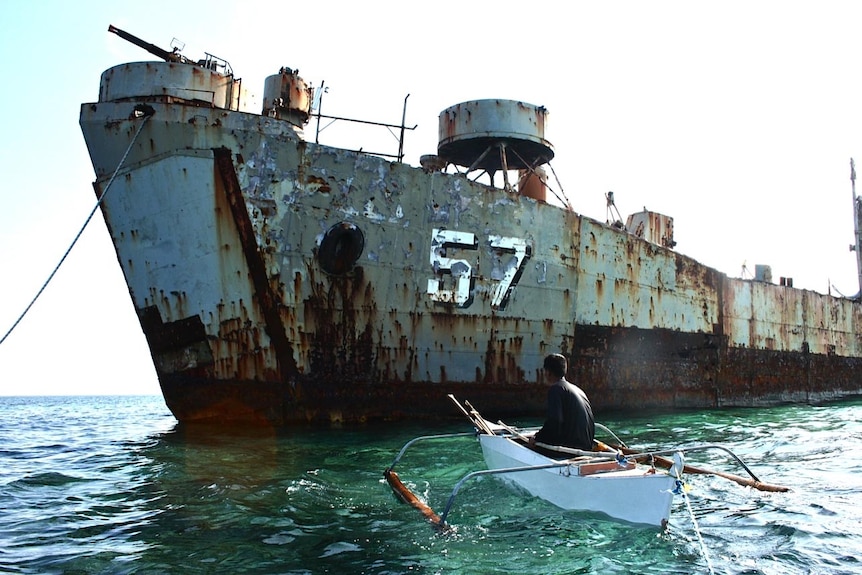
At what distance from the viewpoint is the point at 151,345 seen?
1062 centimetres

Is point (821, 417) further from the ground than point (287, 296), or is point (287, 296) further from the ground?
point (287, 296)

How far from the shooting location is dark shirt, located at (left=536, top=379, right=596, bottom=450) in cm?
590

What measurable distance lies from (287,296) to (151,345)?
2.78 metres

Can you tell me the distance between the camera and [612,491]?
196 inches

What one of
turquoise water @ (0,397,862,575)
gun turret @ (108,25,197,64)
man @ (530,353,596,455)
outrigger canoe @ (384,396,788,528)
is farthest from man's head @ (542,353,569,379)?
gun turret @ (108,25,197,64)

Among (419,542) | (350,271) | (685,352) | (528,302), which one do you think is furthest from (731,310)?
(419,542)

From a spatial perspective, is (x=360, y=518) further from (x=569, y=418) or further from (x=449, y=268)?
(x=449, y=268)

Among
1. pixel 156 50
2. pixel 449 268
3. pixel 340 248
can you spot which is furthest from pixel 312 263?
pixel 156 50

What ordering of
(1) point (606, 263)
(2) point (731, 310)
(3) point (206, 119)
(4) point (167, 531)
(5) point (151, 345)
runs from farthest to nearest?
(2) point (731, 310) → (1) point (606, 263) → (5) point (151, 345) → (3) point (206, 119) → (4) point (167, 531)

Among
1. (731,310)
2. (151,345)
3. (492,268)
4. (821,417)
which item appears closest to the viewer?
Result: (151,345)

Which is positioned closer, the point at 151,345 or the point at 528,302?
the point at 151,345

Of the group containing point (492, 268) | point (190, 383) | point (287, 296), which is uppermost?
point (492, 268)

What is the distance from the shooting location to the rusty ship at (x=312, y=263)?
983 centimetres

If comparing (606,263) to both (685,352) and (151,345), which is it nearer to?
(685,352)
